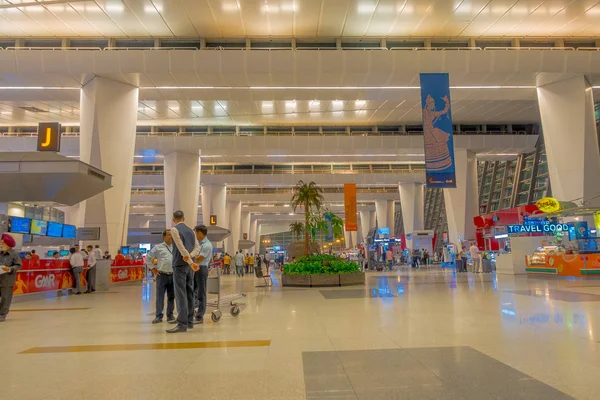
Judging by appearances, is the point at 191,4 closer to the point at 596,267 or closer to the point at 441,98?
the point at 441,98

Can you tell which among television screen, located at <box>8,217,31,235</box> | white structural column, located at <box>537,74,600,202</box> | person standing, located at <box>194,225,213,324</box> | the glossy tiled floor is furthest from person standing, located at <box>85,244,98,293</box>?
white structural column, located at <box>537,74,600,202</box>

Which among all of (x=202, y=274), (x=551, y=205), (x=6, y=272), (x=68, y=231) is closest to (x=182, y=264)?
(x=202, y=274)

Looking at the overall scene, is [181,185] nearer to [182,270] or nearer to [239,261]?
[239,261]

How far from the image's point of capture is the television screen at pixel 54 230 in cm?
1596

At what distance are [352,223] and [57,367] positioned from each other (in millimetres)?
32442

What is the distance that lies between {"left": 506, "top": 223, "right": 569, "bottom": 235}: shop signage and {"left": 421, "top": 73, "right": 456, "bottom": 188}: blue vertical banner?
29.1 ft

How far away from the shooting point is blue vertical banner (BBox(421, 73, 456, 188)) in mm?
15680

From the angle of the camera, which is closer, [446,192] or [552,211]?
[552,211]

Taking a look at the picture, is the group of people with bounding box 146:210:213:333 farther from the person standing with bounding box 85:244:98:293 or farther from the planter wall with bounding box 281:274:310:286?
the planter wall with bounding box 281:274:310:286

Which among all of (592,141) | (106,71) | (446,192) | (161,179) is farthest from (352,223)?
(106,71)

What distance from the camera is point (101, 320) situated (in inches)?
310

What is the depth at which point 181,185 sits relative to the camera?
1161 inches

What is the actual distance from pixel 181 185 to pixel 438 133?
18889mm

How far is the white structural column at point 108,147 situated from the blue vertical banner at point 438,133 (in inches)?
483
